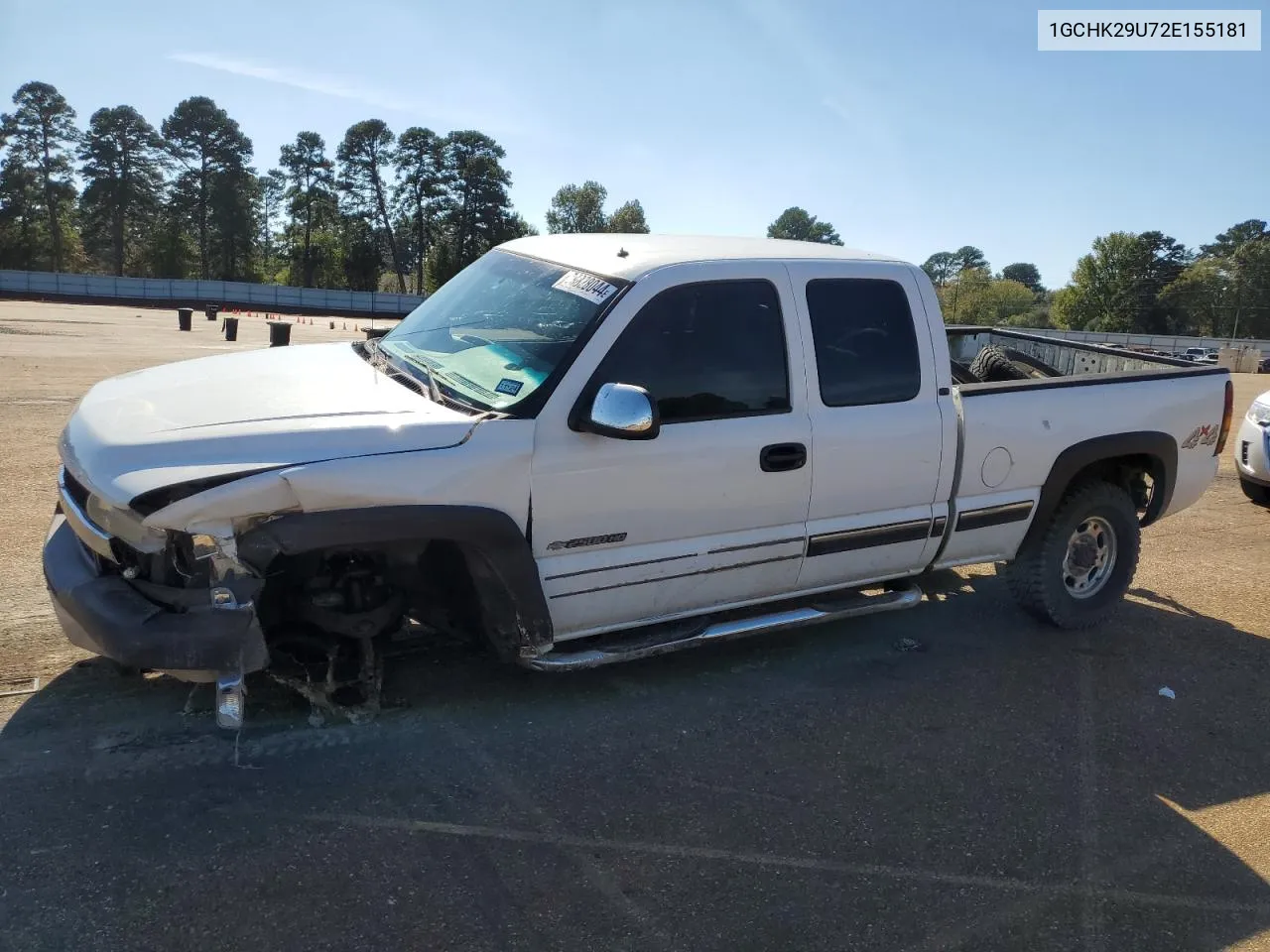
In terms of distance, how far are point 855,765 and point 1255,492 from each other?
6905mm

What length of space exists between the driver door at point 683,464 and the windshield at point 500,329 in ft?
0.54

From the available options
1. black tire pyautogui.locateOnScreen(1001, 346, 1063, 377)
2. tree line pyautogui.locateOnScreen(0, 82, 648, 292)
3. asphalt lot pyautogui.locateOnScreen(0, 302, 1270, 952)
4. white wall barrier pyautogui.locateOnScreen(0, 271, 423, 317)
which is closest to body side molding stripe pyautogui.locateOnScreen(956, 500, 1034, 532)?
asphalt lot pyautogui.locateOnScreen(0, 302, 1270, 952)

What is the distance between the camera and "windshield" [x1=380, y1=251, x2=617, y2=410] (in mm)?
3699

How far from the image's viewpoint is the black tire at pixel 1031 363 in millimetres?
6453

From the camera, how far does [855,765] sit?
371cm

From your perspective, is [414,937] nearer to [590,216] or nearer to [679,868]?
[679,868]

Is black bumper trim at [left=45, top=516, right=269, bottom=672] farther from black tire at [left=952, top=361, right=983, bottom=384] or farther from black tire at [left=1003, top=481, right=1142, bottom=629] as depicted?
black tire at [left=952, top=361, right=983, bottom=384]

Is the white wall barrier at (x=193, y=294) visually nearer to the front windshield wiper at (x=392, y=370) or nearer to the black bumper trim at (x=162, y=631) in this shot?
the front windshield wiper at (x=392, y=370)

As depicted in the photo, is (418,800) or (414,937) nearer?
(414,937)

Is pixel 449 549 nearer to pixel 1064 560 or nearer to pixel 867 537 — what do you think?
pixel 867 537

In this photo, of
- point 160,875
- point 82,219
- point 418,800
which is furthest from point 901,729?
point 82,219

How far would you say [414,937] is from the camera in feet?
8.55

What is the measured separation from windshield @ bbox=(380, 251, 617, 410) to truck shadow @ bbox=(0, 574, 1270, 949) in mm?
1328

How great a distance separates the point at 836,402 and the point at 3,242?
267 ft
